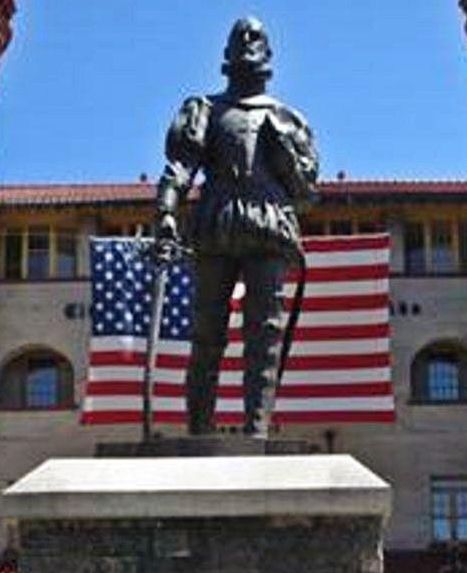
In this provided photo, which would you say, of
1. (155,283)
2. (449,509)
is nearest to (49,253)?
(449,509)

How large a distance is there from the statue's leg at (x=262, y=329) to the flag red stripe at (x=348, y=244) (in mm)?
23974

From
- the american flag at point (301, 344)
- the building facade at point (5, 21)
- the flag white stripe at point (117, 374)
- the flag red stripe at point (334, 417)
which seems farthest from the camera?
the building facade at point (5, 21)

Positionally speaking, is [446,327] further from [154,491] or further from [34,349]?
[154,491]

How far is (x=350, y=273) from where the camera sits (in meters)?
35.2

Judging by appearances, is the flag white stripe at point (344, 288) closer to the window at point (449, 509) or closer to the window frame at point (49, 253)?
the window at point (449, 509)

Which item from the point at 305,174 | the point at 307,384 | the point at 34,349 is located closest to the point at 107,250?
the point at 307,384

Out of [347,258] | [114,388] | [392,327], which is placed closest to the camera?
[347,258]

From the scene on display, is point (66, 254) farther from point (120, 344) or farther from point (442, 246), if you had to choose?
point (120, 344)

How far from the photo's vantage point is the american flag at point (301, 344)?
3419cm

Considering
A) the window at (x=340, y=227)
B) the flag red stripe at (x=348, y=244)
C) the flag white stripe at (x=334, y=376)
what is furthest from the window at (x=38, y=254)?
the flag red stripe at (x=348, y=244)

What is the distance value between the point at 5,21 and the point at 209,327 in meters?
42.4

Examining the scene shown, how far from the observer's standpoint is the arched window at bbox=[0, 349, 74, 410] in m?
46.6

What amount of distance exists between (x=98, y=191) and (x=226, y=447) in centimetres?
3848

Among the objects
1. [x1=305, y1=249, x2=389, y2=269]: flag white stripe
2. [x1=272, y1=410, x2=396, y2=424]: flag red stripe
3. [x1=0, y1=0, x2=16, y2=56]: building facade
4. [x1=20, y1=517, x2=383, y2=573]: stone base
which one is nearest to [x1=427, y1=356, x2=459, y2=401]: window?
[x1=272, y1=410, x2=396, y2=424]: flag red stripe
